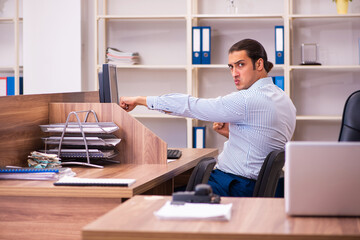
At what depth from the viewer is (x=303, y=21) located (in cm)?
501

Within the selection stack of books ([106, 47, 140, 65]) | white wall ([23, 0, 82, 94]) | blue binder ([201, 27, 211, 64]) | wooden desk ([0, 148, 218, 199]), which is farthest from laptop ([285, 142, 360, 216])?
white wall ([23, 0, 82, 94])

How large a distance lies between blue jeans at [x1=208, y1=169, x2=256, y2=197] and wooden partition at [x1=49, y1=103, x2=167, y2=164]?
0.92 ft

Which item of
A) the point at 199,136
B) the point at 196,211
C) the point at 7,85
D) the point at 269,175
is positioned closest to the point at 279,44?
the point at 199,136

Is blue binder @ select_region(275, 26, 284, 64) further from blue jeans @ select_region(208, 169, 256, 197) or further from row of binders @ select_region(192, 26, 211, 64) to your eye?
blue jeans @ select_region(208, 169, 256, 197)

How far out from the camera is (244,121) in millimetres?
2689

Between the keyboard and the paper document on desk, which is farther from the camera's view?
the keyboard

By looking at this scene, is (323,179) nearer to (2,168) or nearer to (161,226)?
(161,226)

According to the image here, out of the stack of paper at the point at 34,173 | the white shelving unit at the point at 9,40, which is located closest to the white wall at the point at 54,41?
the white shelving unit at the point at 9,40

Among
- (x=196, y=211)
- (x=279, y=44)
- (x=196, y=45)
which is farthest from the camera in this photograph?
Result: (x=196, y=45)

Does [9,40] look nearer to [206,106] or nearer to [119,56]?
[119,56]

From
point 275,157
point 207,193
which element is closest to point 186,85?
point 275,157

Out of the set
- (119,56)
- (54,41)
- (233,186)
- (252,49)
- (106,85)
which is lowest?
(233,186)

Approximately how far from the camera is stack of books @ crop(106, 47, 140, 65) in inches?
197

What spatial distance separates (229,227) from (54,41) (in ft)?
13.3
